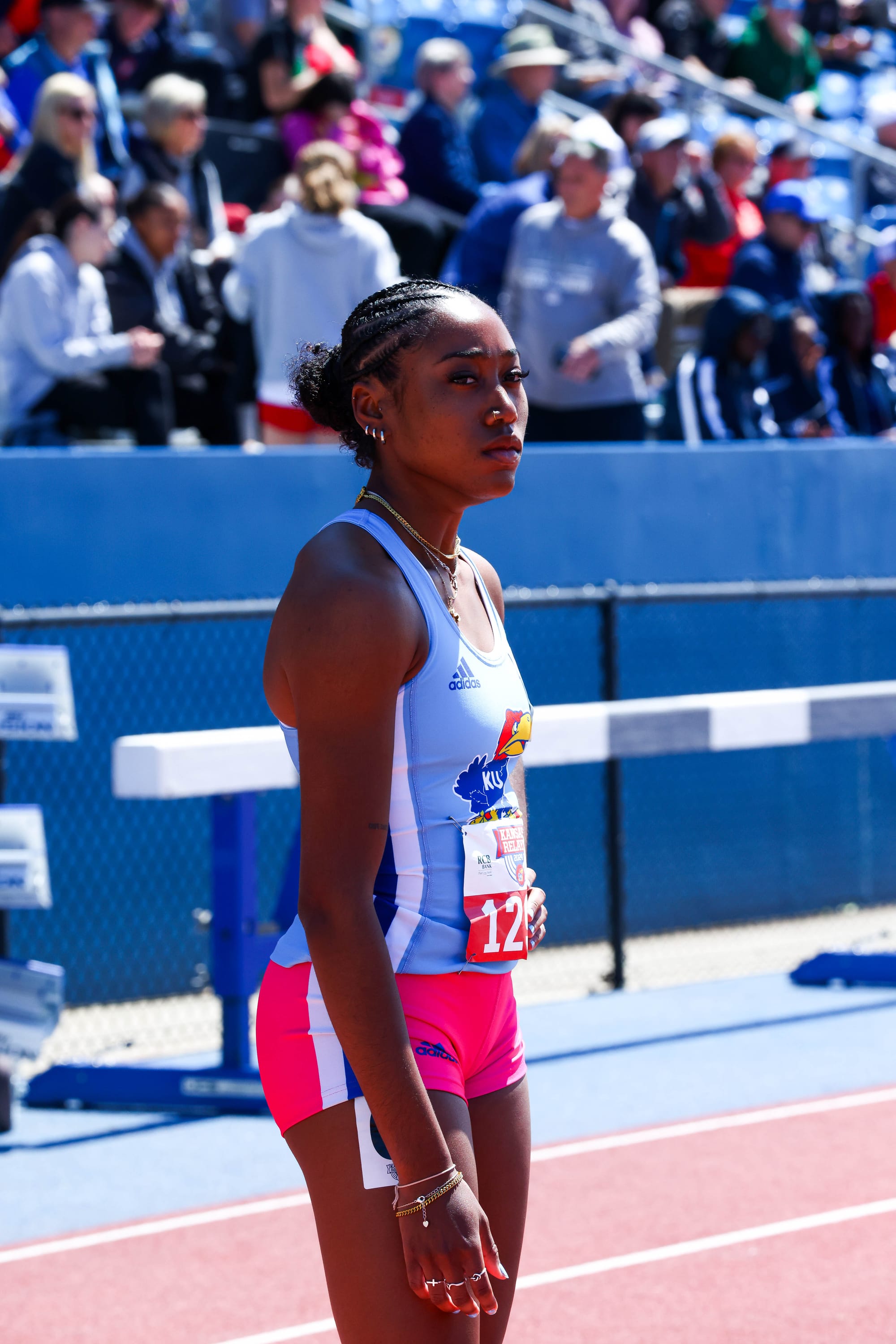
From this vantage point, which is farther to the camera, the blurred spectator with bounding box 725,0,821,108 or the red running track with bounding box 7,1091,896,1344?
the blurred spectator with bounding box 725,0,821,108

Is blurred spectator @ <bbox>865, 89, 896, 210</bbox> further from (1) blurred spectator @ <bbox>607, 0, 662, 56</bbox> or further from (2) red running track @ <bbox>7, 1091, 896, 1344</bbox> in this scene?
(2) red running track @ <bbox>7, 1091, 896, 1344</bbox>

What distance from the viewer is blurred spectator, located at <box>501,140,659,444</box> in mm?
8492

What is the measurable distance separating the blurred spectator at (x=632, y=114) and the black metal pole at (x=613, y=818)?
13.7 ft

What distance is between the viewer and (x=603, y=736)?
6.75 meters

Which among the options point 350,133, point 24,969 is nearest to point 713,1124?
point 24,969

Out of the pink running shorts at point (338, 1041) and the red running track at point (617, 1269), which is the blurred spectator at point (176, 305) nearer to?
the red running track at point (617, 1269)

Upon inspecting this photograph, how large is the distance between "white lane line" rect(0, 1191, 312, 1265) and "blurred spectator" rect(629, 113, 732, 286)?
7.09 m

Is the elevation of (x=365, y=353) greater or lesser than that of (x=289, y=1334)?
greater

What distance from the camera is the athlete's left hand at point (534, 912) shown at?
255 cm

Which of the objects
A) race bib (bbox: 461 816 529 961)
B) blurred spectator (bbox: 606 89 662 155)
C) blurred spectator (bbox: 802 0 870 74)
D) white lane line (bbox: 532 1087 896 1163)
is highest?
blurred spectator (bbox: 802 0 870 74)

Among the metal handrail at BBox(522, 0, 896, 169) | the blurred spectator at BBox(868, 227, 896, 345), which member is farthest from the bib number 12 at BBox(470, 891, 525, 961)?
the metal handrail at BBox(522, 0, 896, 169)

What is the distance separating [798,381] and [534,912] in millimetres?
7836

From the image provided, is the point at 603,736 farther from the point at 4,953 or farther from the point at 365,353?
the point at 365,353

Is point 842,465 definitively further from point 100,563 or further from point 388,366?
point 388,366
